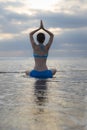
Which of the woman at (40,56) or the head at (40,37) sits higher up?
the head at (40,37)

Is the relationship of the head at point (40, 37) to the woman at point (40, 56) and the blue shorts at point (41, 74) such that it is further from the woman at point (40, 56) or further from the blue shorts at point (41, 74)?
the blue shorts at point (41, 74)

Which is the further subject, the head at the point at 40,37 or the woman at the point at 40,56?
the woman at the point at 40,56

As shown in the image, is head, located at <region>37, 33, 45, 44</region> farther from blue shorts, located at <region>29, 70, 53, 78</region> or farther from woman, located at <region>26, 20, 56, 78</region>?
blue shorts, located at <region>29, 70, 53, 78</region>

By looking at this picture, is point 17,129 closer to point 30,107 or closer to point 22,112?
point 22,112

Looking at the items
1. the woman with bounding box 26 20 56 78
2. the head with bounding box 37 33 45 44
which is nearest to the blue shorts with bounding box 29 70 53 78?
the woman with bounding box 26 20 56 78

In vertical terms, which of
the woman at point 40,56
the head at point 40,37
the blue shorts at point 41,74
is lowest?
the blue shorts at point 41,74

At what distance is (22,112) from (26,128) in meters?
1.51

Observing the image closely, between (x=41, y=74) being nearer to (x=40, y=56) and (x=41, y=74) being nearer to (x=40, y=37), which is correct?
(x=40, y=56)

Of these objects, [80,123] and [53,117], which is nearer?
[80,123]

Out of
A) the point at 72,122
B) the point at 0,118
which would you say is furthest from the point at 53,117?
the point at 0,118

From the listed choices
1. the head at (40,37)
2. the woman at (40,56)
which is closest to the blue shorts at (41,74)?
the woman at (40,56)

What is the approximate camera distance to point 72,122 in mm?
6078

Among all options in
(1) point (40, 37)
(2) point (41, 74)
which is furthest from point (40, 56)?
(1) point (40, 37)

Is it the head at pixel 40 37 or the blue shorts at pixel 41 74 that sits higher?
the head at pixel 40 37
